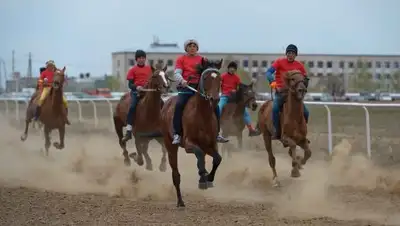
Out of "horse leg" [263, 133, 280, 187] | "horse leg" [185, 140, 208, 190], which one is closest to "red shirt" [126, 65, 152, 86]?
"horse leg" [263, 133, 280, 187]

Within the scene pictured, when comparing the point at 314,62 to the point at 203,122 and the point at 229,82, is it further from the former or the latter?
the point at 203,122

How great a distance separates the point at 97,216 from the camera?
10.9 m

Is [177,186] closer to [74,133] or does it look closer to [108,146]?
[108,146]

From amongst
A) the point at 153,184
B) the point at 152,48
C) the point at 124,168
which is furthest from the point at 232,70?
the point at 152,48

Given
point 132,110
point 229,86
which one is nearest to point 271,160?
point 132,110

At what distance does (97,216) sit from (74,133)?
63.0ft

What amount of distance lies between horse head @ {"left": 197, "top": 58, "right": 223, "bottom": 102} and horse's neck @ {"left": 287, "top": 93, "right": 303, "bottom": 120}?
2.28 metres

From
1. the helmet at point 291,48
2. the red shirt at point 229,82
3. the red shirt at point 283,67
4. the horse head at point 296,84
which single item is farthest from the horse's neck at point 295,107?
the red shirt at point 229,82

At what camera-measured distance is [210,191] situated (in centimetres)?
1420

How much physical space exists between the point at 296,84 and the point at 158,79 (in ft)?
10.8

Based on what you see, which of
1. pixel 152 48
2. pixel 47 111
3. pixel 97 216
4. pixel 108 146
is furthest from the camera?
pixel 152 48

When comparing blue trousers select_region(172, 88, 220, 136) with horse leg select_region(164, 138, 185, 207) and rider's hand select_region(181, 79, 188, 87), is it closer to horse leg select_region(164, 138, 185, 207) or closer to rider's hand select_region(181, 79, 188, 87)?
rider's hand select_region(181, 79, 188, 87)

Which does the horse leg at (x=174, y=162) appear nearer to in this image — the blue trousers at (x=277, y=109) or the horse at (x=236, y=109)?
the blue trousers at (x=277, y=109)

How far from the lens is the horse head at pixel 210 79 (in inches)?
455
